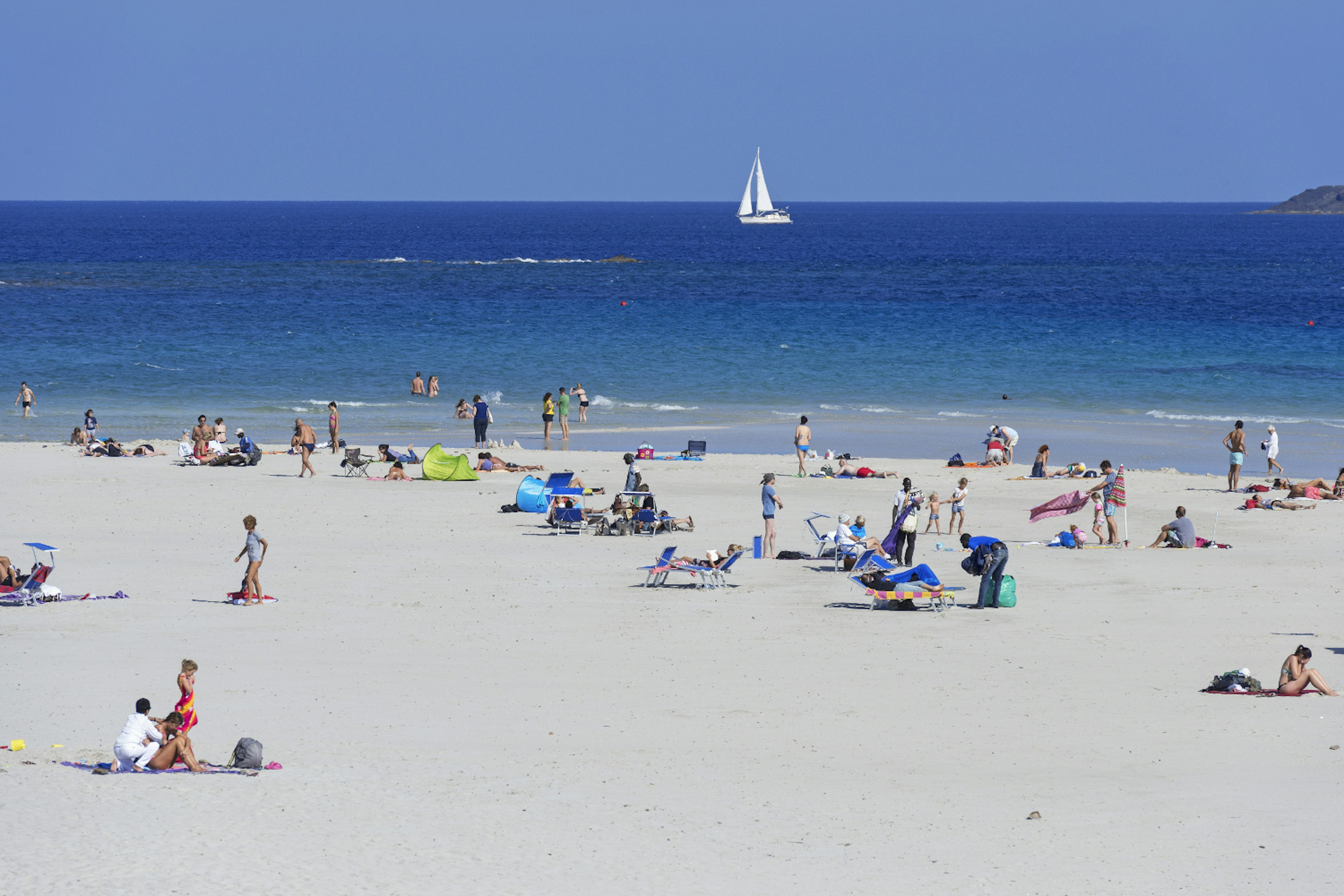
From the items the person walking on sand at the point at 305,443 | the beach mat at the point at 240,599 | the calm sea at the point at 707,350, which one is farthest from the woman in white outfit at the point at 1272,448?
the beach mat at the point at 240,599

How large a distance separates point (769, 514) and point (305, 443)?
1070 centimetres

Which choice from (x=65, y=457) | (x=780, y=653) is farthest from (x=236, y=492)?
(x=780, y=653)

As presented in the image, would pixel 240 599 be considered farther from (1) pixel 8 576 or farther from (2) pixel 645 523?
(2) pixel 645 523

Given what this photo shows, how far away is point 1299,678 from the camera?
13.0m

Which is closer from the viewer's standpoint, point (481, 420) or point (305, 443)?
point (305, 443)

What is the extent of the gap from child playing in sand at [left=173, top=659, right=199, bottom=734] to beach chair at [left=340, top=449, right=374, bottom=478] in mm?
14265

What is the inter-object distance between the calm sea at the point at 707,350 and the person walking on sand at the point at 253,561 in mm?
15864

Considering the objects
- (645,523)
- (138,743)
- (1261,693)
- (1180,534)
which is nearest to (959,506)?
(1180,534)

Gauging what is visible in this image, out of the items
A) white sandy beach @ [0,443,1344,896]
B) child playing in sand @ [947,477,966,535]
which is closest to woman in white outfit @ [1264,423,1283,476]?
white sandy beach @ [0,443,1344,896]

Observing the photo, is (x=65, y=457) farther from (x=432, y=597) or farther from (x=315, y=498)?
(x=432, y=597)

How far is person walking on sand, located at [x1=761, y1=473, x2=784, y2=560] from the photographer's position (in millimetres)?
19000

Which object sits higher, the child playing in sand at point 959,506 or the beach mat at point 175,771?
the child playing in sand at point 959,506

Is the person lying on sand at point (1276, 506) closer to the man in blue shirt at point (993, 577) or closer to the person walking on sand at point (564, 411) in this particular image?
the man in blue shirt at point (993, 577)

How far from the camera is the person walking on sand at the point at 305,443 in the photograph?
2580 cm
